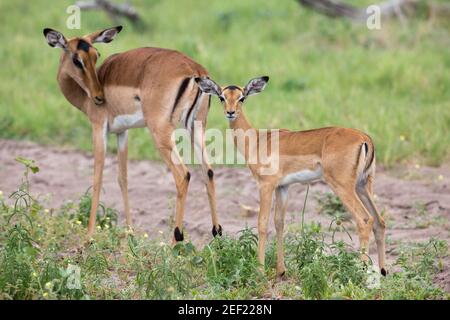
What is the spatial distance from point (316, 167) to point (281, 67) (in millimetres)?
5077

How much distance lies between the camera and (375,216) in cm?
613

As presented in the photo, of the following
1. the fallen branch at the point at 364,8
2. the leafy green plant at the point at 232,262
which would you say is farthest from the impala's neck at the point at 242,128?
the fallen branch at the point at 364,8

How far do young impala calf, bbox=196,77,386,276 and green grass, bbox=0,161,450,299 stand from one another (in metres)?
0.16

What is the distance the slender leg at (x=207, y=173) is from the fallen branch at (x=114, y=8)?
19.8 ft

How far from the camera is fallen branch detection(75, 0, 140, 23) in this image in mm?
12508

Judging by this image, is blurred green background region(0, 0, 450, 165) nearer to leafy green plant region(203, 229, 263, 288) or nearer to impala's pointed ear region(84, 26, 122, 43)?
impala's pointed ear region(84, 26, 122, 43)

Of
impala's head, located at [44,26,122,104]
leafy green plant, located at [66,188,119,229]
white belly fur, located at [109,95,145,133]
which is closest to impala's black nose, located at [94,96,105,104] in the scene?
impala's head, located at [44,26,122,104]

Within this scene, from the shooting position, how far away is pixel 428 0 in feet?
40.8

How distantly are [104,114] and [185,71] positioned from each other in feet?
2.86

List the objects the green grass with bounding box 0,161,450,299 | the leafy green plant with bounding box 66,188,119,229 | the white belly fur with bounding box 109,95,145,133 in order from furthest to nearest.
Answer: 1. the leafy green plant with bounding box 66,188,119,229
2. the white belly fur with bounding box 109,95,145,133
3. the green grass with bounding box 0,161,450,299

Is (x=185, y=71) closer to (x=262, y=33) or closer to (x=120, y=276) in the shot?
(x=120, y=276)

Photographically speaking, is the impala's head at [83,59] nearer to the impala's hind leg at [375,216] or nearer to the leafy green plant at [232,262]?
the leafy green plant at [232,262]

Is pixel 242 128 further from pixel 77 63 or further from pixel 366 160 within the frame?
pixel 77 63

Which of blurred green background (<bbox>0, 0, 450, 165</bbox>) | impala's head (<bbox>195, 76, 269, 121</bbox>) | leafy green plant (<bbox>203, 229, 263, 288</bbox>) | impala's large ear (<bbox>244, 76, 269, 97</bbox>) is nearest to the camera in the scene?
leafy green plant (<bbox>203, 229, 263, 288</bbox>)
